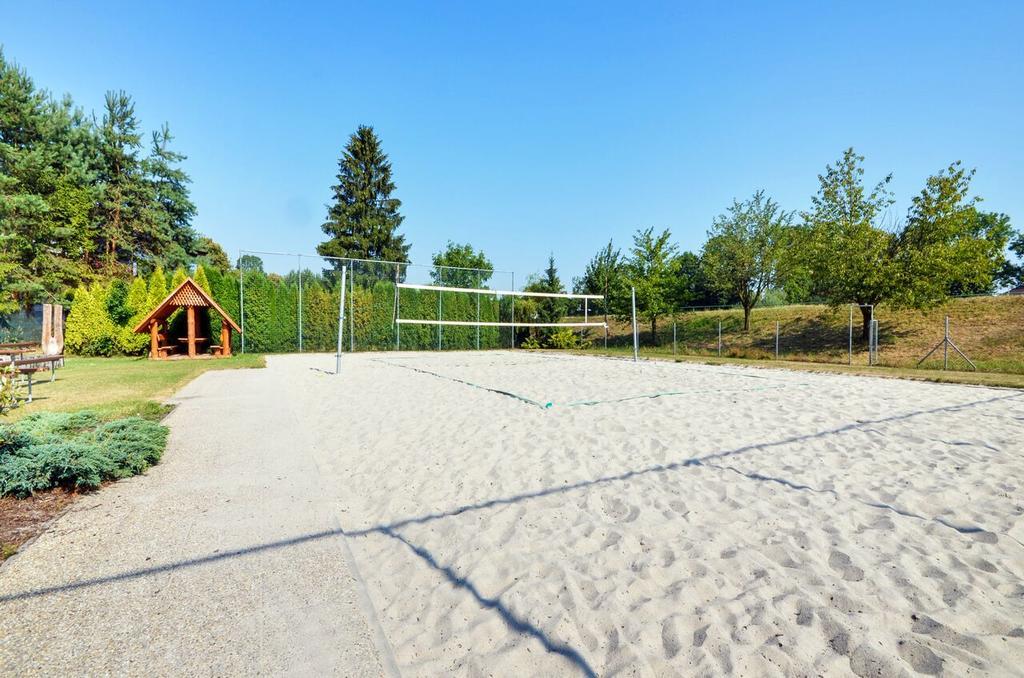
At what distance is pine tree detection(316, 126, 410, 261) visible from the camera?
1331 inches

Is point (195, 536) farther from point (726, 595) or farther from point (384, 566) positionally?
point (726, 595)

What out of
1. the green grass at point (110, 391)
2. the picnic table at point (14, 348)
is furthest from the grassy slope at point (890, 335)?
the picnic table at point (14, 348)

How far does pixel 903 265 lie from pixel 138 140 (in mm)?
34294

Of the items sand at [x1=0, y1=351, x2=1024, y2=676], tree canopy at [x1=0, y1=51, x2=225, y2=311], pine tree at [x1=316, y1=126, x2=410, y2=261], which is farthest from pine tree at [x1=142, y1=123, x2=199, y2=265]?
sand at [x1=0, y1=351, x2=1024, y2=676]

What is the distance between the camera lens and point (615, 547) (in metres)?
2.42

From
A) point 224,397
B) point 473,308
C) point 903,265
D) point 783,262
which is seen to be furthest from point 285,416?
point 783,262

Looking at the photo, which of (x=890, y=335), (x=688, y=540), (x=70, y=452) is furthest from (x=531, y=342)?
(x=688, y=540)

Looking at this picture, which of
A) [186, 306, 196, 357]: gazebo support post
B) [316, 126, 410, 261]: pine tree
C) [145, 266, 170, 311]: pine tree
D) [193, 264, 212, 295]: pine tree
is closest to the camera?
[186, 306, 196, 357]: gazebo support post

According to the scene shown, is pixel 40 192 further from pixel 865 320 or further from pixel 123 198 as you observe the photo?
pixel 865 320

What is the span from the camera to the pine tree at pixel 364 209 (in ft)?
111

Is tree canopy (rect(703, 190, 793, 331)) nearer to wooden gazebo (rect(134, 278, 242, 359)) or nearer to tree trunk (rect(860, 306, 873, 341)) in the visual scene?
tree trunk (rect(860, 306, 873, 341))

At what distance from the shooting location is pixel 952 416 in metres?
5.46

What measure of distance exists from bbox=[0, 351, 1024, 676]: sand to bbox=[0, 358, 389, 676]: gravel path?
0.6 inches

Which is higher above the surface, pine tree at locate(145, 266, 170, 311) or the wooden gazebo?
pine tree at locate(145, 266, 170, 311)
